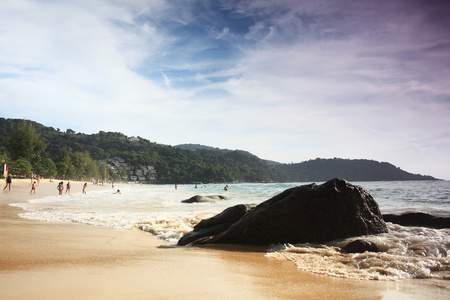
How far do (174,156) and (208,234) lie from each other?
19228 cm

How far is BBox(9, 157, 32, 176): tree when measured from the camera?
6656 cm

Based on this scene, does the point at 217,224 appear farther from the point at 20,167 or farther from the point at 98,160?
the point at 98,160

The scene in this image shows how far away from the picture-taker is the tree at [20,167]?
66.6 m

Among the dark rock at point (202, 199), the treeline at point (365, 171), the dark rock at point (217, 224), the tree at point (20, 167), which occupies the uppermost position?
the treeline at point (365, 171)

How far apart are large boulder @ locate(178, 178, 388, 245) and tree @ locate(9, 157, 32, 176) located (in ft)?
245

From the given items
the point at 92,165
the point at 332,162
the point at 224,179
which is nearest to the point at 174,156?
the point at 224,179

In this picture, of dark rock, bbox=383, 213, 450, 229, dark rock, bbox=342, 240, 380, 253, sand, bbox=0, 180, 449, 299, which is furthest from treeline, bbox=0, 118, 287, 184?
dark rock, bbox=342, 240, 380, 253

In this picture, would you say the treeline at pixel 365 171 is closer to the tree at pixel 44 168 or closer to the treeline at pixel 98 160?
the treeline at pixel 98 160

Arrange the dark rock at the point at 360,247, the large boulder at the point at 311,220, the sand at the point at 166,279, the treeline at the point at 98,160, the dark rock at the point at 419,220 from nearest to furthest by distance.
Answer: the sand at the point at 166,279 → the dark rock at the point at 360,247 → the large boulder at the point at 311,220 → the dark rock at the point at 419,220 → the treeline at the point at 98,160

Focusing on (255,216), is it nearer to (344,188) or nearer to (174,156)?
(344,188)

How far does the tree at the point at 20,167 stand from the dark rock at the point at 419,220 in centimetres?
7613

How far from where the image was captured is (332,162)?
183 metres

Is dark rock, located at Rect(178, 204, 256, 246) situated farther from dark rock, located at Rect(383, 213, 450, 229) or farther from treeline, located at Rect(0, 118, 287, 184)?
treeline, located at Rect(0, 118, 287, 184)

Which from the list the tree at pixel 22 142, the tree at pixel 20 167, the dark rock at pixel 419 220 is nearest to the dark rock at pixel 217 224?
the dark rock at pixel 419 220
